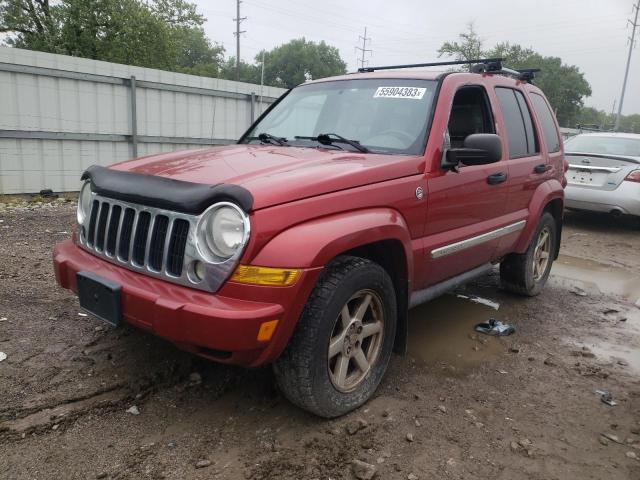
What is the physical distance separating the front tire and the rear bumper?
21.2 ft

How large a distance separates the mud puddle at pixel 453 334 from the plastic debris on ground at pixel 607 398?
2.31 feet

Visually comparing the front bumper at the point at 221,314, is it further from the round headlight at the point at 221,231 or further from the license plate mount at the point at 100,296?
the round headlight at the point at 221,231

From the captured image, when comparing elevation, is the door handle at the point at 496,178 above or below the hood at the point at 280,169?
below

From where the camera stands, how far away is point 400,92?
352 centimetres

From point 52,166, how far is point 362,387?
7693mm

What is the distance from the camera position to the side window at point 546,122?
478 cm

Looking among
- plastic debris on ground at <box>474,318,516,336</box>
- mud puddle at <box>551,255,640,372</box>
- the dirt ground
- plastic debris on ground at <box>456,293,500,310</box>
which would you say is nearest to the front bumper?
the dirt ground

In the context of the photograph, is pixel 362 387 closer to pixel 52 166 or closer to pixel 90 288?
pixel 90 288

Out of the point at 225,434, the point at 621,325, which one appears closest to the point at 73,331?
the point at 225,434

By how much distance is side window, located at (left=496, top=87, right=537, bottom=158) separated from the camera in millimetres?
4137

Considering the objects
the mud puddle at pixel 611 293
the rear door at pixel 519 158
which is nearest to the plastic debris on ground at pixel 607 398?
the mud puddle at pixel 611 293

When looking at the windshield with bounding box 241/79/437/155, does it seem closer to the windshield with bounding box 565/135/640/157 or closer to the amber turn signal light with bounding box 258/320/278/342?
the amber turn signal light with bounding box 258/320/278/342

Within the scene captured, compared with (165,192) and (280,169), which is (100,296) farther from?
(280,169)

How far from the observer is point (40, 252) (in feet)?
17.7
